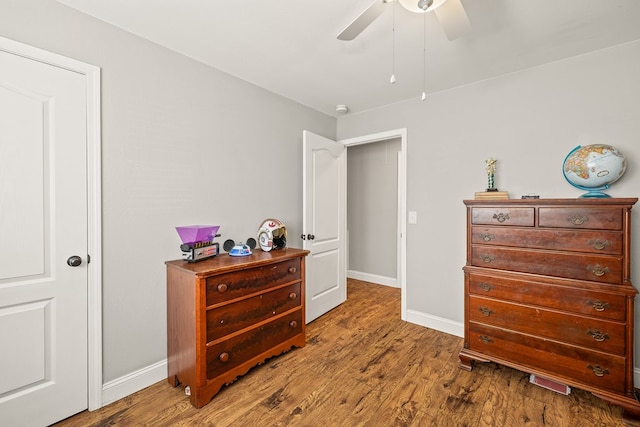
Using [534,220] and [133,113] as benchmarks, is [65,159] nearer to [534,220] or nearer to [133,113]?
[133,113]

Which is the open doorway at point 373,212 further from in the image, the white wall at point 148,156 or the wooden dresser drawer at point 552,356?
the white wall at point 148,156

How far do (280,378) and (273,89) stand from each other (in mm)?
2559

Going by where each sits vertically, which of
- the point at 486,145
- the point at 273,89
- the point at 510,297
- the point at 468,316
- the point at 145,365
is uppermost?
the point at 273,89

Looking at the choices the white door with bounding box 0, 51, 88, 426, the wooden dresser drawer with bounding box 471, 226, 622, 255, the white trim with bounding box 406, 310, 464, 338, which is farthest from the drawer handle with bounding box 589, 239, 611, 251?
the white door with bounding box 0, 51, 88, 426

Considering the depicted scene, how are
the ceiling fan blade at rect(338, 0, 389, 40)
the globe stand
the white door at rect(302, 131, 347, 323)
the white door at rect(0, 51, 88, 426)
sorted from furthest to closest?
the white door at rect(302, 131, 347, 323) → the globe stand → the white door at rect(0, 51, 88, 426) → the ceiling fan blade at rect(338, 0, 389, 40)

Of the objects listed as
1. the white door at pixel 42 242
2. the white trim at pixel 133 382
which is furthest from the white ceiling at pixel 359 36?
the white trim at pixel 133 382

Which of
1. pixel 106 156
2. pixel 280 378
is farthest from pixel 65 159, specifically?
pixel 280 378

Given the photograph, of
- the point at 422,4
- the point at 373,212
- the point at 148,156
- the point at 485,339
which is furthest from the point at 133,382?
the point at 373,212

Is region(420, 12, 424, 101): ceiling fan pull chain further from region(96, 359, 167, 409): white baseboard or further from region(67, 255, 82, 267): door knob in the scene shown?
region(96, 359, 167, 409): white baseboard

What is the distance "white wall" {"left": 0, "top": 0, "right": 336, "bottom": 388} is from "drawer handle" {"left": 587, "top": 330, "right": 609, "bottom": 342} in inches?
103

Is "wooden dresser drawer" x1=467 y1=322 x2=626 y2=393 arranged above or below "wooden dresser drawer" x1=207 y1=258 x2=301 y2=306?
below

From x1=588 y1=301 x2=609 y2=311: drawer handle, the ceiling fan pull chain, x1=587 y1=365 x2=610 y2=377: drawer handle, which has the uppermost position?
the ceiling fan pull chain

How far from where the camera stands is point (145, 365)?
1.94 meters

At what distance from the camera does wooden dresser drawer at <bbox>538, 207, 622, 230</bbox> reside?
5.52 feet
